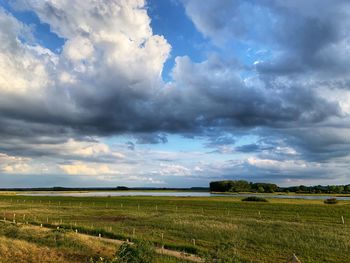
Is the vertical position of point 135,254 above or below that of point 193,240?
above

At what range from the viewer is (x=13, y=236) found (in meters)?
41.7

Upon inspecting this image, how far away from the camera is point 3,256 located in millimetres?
29625

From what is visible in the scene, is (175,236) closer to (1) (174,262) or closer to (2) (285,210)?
(1) (174,262)

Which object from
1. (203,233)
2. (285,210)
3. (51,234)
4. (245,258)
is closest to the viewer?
(245,258)

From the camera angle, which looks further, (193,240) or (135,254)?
(193,240)

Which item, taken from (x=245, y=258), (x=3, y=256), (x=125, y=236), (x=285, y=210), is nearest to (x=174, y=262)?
(x=245, y=258)

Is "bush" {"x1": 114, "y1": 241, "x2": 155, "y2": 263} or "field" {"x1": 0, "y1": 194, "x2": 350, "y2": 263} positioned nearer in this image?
"bush" {"x1": 114, "y1": 241, "x2": 155, "y2": 263}

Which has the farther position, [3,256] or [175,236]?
[175,236]

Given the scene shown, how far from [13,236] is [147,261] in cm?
2593

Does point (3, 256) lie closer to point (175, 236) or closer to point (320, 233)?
point (175, 236)

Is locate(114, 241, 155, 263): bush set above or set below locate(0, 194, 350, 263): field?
above

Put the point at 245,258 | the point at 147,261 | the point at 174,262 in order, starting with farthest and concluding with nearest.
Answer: the point at 245,258, the point at 174,262, the point at 147,261

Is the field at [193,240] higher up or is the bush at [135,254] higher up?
the bush at [135,254]

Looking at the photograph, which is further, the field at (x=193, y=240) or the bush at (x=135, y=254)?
the field at (x=193, y=240)
